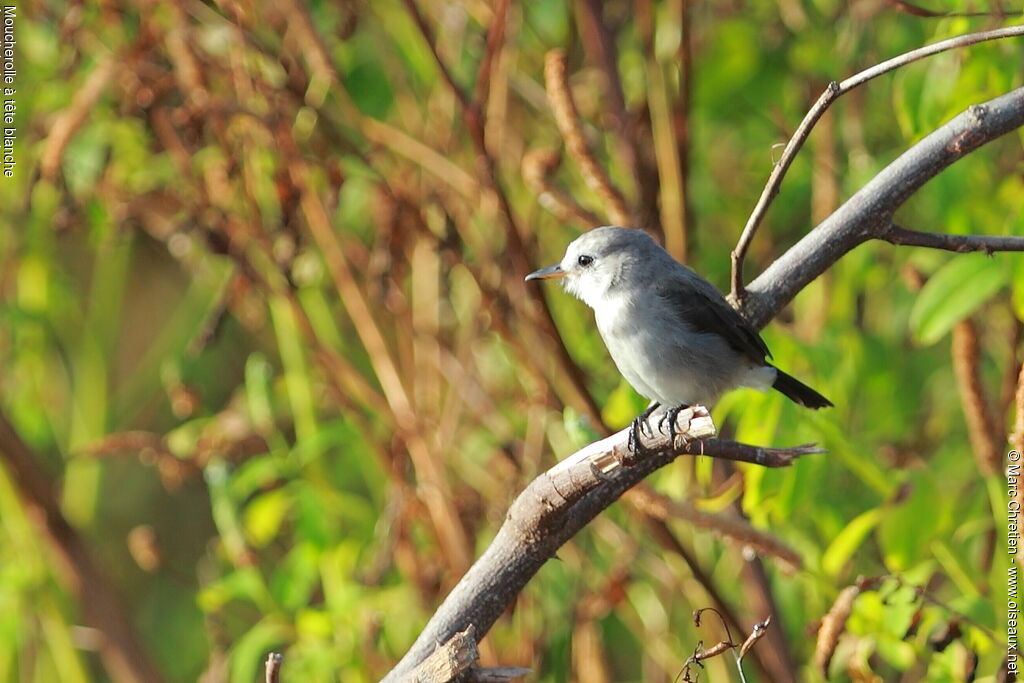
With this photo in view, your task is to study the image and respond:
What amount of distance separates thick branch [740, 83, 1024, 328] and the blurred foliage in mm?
530

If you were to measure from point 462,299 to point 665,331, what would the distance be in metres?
1.15

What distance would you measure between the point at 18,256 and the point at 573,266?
1.95 meters

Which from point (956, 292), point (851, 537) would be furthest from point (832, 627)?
point (956, 292)

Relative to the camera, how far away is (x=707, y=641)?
3221 mm

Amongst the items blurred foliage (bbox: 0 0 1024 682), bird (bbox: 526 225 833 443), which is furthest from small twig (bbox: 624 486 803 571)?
bird (bbox: 526 225 833 443)

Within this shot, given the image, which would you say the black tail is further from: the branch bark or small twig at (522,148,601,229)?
the branch bark

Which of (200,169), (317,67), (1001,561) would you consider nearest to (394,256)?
(317,67)

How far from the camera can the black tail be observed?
2.58 metres

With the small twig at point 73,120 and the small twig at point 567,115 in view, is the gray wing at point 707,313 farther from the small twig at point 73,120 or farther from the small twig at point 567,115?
the small twig at point 73,120

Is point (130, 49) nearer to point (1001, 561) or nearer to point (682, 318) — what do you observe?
point (682, 318)

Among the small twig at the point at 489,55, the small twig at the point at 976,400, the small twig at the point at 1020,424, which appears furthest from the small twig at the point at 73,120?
the small twig at the point at 1020,424

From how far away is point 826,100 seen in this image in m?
1.78

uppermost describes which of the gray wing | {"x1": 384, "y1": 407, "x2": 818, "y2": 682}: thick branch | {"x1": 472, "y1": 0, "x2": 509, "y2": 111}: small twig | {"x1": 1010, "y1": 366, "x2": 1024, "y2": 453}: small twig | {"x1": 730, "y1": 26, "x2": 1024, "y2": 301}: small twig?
{"x1": 472, "y1": 0, "x2": 509, "y2": 111}: small twig

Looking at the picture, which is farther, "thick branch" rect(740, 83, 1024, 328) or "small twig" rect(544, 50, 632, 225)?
"small twig" rect(544, 50, 632, 225)
